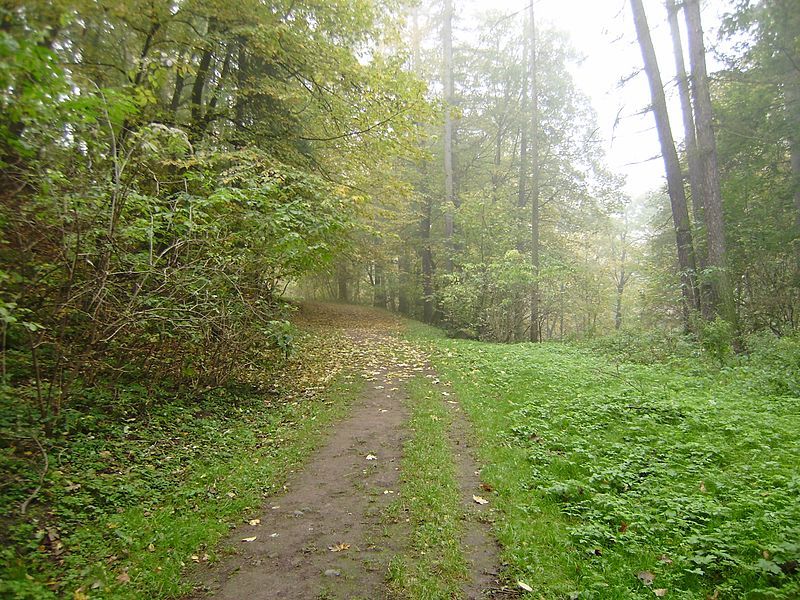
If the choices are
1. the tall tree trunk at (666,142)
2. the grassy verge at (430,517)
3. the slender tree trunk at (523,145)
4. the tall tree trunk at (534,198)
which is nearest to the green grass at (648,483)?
the grassy verge at (430,517)

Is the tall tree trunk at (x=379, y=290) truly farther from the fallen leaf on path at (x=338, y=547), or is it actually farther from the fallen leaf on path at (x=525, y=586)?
the fallen leaf on path at (x=525, y=586)

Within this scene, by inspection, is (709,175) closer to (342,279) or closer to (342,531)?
(342,531)

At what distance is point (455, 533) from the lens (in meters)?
4.04

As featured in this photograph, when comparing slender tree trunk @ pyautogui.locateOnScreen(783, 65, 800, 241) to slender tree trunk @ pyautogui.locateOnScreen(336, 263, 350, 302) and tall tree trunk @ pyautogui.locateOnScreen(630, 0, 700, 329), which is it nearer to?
tall tree trunk @ pyautogui.locateOnScreen(630, 0, 700, 329)

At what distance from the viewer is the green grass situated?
3.16 m

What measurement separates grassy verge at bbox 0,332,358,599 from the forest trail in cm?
26

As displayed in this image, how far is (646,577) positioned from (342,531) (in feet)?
8.19

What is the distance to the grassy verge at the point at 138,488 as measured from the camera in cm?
324

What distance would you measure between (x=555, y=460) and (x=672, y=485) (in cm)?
122

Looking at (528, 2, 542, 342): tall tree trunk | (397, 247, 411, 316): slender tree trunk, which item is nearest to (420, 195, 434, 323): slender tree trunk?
(397, 247, 411, 316): slender tree trunk

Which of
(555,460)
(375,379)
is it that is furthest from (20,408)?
(375,379)

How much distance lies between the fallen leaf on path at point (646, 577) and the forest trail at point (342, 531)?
1.02 m

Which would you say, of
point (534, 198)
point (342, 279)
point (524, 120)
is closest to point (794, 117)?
point (534, 198)

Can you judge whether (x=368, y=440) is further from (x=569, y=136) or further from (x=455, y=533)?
(x=569, y=136)
